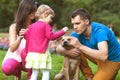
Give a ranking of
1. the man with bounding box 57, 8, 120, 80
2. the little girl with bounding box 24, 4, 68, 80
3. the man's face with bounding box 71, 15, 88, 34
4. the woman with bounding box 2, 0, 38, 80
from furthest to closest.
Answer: the woman with bounding box 2, 0, 38, 80, the little girl with bounding box 24, 4, 68, 80, the man's face with bounding box 71, 15, 88, 34, the man with bounding box 57, 8, 120, 80

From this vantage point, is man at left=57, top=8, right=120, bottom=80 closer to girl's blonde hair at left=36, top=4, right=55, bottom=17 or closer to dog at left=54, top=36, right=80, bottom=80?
dog at left=54, top=36, right=80, bottom=80

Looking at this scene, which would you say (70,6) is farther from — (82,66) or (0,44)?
(82,66)

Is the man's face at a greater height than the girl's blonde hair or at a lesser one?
lesser

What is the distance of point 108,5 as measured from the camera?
35750 millimetres

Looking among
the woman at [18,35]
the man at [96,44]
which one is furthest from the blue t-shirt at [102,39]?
the woman at [18,35]

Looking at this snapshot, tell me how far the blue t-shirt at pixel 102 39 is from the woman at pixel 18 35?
2.35 feet

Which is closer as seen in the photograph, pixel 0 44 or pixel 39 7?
pixel 39 7

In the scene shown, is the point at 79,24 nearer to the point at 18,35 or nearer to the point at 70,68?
the point at 70,68

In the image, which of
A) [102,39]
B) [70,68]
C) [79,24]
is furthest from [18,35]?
[102,39]

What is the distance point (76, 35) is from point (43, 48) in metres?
0.58

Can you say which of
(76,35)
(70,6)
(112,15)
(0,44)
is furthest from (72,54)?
(70,6)

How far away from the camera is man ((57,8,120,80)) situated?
5598 mm

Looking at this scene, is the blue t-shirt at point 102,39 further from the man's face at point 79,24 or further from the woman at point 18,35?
the woman at point 18,35

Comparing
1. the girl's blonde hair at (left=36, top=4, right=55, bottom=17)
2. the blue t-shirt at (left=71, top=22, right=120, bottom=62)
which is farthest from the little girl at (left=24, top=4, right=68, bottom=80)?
the blue t-shirt at (left=71, top=22, right=120, bottom=62)
